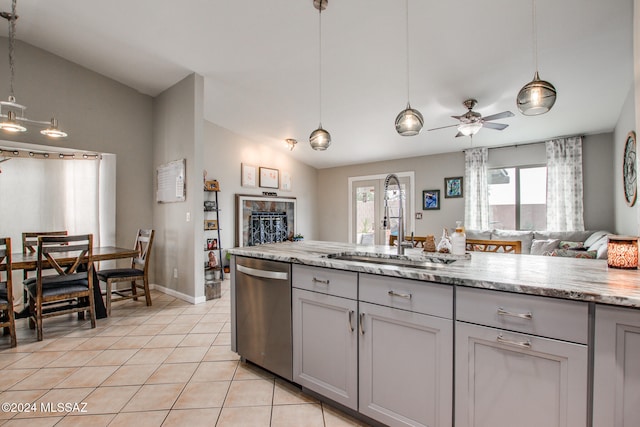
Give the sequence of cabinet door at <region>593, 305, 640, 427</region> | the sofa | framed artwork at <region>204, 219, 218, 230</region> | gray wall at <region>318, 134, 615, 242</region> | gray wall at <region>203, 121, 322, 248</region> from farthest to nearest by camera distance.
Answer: gray wall at <region>203, 121, 322, 248</region> → framed artwork at <region>204, 219, 218, 230</region> → gray wall at <region>318, 134, 615, 242</region> → the sofa → cabinet door at <region>593, 305, 640, 427</region>

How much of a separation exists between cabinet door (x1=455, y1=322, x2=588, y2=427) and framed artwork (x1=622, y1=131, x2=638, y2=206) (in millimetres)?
3261

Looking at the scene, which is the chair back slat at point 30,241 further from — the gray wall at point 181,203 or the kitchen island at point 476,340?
the kitchen island at point 476,340

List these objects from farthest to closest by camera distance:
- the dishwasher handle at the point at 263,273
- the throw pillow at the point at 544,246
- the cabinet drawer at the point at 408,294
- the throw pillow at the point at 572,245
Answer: the throw pillow at the point at 544,246, the throw pillow at the point at 572,245, the dishwasher handle at the point at 263,273, the cabinet drawer at the point at 408,294

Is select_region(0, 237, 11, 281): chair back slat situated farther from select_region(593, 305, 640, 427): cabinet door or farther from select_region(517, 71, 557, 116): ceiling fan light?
select_region(517, 71, 557, 116): ceiling fan light

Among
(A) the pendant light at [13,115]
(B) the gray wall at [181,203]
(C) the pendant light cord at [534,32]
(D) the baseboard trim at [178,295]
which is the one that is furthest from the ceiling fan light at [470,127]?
(A) the pendant light at [13,115]

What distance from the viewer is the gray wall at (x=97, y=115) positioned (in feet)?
12.0

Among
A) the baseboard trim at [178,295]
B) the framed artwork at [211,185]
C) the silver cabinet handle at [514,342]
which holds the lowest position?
the baseboard trim at [178,295]

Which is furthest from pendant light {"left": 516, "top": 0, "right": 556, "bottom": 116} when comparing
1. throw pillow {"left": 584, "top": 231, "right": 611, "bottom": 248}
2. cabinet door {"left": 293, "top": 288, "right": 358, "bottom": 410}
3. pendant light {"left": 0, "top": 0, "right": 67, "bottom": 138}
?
pendant light {"left": 0, "top": 0, "right": 67, "bottom": 138}

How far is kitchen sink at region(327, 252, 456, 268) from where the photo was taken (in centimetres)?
173

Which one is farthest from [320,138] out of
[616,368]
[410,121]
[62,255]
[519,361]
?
[62,255]

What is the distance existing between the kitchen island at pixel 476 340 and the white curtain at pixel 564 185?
402 cm

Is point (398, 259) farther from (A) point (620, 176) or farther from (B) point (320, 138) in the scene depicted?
(A) point (620, 176)

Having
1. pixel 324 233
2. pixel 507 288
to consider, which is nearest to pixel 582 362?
pixel 507 288

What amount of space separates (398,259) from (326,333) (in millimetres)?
632
